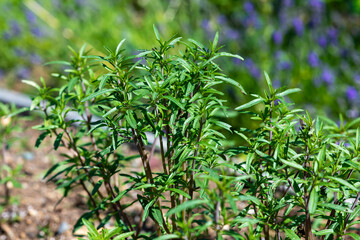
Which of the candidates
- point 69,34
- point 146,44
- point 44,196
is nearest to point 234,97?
point 146,44

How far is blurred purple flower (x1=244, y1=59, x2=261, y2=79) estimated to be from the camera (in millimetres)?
3629

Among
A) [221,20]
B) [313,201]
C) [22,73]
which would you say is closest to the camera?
[313,201]

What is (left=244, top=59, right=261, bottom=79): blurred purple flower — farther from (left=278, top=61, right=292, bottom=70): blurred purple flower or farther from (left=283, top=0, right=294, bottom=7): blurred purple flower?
(left=283, top=0, right=294, bottom=7): blurred purple flower

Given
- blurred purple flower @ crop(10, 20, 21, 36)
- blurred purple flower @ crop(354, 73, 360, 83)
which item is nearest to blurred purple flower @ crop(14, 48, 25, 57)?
blurred purple flower @ crop(10, 20, 21, 36)

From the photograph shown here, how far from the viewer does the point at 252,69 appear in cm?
367

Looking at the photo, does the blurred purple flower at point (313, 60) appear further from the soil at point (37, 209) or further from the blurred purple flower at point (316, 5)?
the soil at point (37, 209)

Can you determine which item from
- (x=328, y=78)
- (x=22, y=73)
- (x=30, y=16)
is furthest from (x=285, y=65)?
(x=30, y=16)

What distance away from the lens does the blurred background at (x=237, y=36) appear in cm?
361

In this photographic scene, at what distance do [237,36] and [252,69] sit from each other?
0.75 metres

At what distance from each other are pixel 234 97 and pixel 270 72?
0.62m

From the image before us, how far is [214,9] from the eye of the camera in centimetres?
495

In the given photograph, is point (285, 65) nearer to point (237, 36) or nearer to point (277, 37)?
point (277, 37)

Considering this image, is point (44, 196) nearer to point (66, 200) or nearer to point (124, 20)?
point (66, 200)

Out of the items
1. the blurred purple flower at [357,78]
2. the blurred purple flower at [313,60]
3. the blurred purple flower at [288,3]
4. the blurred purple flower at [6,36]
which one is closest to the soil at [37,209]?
the blurred purple flower at [6,36]
